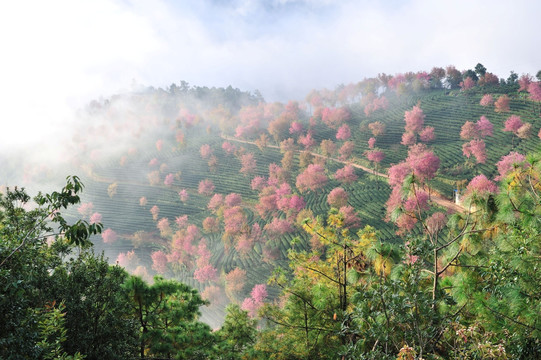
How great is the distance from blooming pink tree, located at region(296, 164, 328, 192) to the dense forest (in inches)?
8.2

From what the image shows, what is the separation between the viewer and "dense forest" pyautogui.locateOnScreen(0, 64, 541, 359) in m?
4.36

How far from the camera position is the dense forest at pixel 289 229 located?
4.36 m

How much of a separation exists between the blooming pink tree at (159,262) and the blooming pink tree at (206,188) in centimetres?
1212

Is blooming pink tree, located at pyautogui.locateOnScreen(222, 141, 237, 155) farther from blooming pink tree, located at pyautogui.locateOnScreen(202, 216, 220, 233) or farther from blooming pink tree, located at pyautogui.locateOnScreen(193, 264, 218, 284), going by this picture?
blooming pink tree, located at pyautogui.locateOnScreen(193, 264, 218, 284)

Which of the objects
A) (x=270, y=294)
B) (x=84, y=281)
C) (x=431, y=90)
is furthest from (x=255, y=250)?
(x=431, y=90)

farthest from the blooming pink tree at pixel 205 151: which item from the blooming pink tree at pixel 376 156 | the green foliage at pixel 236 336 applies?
the green foliage at pixel 236 336

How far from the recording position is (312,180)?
123ft

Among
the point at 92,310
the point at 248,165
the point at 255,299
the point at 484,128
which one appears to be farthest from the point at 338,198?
the point at 92,310

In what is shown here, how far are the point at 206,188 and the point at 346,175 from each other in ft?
65.2

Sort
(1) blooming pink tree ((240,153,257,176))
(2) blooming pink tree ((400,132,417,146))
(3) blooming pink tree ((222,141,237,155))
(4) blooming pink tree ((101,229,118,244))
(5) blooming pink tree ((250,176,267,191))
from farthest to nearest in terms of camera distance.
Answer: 1. (3) blooming pink tree ((222,141,237,155))
2. (1) blooming pink tree ((240,153,257,176))
3. (5) blooming pink tree ((250,176,267,191))
4. (2) blooming pink tree ((400,132,417,146))
5. (4) blooming pink tree ((101,229,118,244))

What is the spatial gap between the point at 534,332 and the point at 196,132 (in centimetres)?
6638

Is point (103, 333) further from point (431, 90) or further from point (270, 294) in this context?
point (431, 90)

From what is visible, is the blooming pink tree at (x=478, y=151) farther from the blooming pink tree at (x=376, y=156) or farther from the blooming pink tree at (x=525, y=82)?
the blooming pink tree at (x=525, y=82)

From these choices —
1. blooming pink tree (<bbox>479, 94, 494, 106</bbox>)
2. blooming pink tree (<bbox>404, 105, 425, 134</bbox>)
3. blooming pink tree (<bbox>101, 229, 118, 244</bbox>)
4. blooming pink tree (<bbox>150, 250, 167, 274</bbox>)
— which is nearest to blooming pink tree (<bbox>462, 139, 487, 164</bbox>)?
blooming pink tree (<bbox>404, 105, 425, 134</bbox>)
